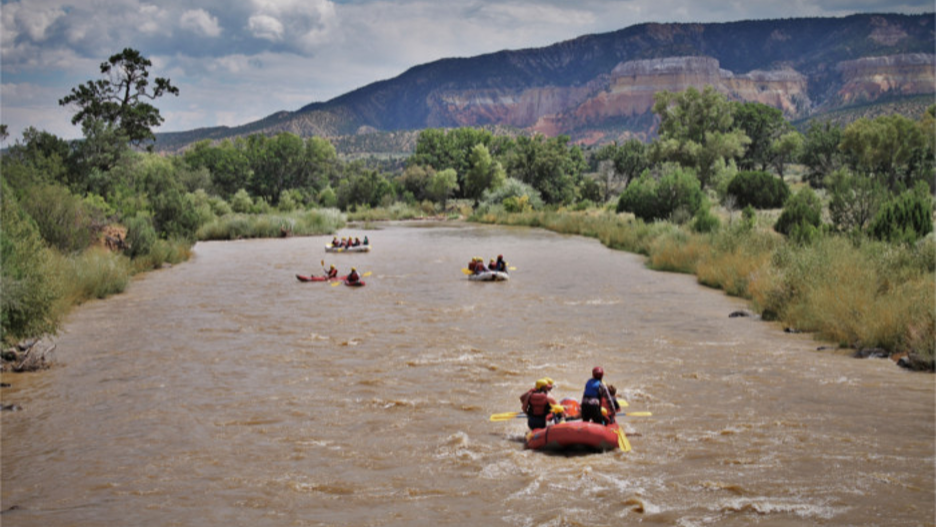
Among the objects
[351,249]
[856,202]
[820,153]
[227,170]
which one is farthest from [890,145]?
[227,170]

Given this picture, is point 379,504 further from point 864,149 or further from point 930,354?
point 864,149

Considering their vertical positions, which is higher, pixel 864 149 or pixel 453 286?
pixel 864 149

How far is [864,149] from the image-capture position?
59781 millimetres

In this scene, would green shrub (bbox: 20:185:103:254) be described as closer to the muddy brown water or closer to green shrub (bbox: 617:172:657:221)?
the muddy brown water

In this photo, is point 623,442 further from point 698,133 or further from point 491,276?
point 698,133

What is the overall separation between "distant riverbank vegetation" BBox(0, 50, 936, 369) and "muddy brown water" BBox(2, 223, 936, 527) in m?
1.41

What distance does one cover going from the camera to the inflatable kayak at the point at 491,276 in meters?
28.3

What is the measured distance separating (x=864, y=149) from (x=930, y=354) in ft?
172

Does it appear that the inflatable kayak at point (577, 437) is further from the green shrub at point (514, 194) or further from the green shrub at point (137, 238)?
the green shrub at point (514, 194)

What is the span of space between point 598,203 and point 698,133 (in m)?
11.5

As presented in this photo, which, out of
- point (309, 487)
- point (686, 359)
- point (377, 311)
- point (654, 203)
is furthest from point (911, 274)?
point (654, 203)

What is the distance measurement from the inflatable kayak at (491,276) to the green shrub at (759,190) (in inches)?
997

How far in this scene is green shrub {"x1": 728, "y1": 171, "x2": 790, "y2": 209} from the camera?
47.3 metres

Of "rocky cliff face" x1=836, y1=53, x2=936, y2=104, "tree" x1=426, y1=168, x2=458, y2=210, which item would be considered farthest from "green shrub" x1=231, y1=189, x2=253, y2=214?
"rocky cliff face" x1=836, y1=53, x2=936, y2=104
